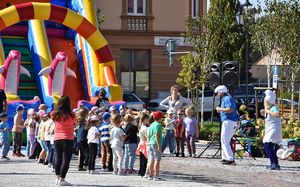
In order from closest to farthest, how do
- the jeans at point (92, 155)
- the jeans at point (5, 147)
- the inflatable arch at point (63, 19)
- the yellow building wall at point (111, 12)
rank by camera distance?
the jeans at point (92, 155) < the jeans at point (5, 147) < the inflatable arch at point (63, 19) < the yellow building wall at point (111, 12)

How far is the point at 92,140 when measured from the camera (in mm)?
16969

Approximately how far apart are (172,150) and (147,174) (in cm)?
585

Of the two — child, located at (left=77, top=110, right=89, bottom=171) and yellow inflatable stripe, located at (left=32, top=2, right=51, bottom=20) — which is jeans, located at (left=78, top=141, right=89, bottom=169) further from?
yellow inflatable stripe, located at (left=32, top=2, right=51, bottom=20)

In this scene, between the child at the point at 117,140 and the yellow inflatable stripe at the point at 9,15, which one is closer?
the child at the point at 117,140

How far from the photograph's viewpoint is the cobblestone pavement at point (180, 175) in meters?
15.2

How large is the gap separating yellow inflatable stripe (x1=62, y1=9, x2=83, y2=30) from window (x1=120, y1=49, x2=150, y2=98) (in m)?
18.8

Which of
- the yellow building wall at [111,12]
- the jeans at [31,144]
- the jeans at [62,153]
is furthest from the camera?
the yellow building wall at [111,12]

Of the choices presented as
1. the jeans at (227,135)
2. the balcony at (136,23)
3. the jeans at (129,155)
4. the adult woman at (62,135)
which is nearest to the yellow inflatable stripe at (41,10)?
the jeans at (227,135)

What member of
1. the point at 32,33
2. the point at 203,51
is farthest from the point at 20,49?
the point at 203,51

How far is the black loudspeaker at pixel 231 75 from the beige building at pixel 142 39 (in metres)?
20.5

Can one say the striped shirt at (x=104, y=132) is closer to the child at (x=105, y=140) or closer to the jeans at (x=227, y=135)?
the child at (x=105, y=140)

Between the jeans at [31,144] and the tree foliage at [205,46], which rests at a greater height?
the tree foliage at [205,46]

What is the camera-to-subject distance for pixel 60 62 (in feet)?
76.2

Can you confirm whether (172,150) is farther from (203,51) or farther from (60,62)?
(203,51)
